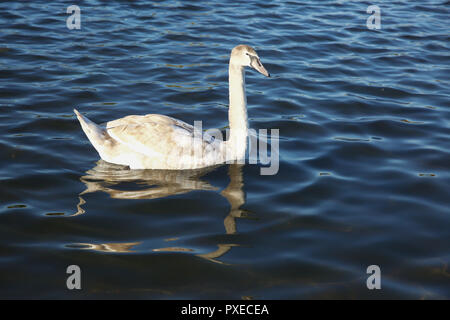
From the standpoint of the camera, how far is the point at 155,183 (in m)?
7.87

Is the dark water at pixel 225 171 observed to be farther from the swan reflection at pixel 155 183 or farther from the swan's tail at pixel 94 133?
A: the swan's tail at pixel 94 133

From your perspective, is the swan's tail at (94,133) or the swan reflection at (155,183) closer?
the swan reflection at (155,183)

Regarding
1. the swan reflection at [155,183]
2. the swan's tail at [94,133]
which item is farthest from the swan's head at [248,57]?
the swan's tail at [94,133]

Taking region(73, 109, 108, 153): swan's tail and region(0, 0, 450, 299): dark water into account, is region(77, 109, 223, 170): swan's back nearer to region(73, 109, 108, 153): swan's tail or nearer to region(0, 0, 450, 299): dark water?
region(73, 109, 108, 153): swan's tail

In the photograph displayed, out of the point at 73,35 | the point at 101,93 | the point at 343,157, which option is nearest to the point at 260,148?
the point at 343,157

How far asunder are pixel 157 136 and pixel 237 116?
4.32 feet

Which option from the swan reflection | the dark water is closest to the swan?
the swan reflection

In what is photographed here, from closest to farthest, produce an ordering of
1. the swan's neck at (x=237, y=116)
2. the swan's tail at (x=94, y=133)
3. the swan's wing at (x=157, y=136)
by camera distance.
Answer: the swan's wing at (x=157, y=136)
the swan's tail at (x=94, y=133)
the swan's neck at (x=237, y=116)

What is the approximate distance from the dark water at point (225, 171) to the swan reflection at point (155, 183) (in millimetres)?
30

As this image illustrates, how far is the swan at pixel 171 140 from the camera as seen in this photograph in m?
8.15

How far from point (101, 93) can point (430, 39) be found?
952cm

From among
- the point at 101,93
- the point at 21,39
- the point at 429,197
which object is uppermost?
→ the point at 21,39

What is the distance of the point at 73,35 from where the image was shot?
14359 millimetres
